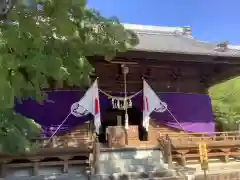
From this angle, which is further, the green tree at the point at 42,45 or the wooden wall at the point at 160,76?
the wooden wall at the point at 160,76

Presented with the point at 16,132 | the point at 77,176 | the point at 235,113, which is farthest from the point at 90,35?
the point at 235,113

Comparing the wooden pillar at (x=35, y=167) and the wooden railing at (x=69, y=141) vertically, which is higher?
the wooden railing at (x=69, y=141)

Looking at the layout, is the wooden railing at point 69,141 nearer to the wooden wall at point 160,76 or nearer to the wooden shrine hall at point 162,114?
the wooden shrine hall at point 162,114

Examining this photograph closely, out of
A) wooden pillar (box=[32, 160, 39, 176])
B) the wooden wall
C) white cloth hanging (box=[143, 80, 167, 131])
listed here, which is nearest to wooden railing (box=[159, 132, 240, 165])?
white cloth hanging (box=[143, 80, 167, 131])

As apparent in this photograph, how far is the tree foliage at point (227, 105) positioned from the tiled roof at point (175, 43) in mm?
4509

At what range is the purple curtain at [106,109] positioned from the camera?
36.7 feet

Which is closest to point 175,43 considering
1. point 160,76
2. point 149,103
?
point 160,76

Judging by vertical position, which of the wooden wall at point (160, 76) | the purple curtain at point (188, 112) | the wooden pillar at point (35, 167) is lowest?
the wooden pillar at point (35, 167)

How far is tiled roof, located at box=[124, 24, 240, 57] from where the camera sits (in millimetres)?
11891

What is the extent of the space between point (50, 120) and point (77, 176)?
272 centimetres

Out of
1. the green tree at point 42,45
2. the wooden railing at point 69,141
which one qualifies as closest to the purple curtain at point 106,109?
the wooden railing at point 69,141

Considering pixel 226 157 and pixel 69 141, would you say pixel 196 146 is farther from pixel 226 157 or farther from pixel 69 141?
pixel 69 141

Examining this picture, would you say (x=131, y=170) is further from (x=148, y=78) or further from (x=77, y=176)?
(x=148, y=78)

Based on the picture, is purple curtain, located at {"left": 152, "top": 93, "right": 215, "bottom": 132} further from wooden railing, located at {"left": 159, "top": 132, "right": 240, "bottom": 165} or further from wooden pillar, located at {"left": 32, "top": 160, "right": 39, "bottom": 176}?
wooden pillar, located at {"left": 32, "top": 160, "right": 39, "bottom": 176}
